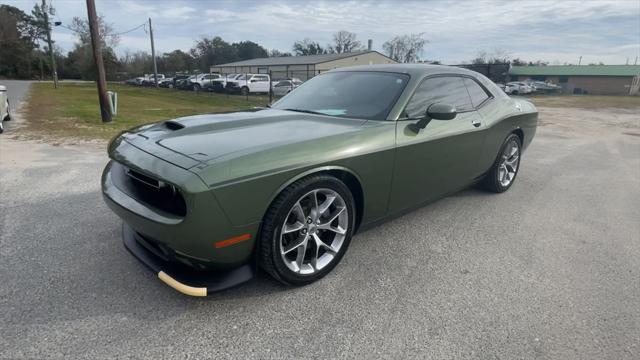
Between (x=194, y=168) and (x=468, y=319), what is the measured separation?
1824 mm

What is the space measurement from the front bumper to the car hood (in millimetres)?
650

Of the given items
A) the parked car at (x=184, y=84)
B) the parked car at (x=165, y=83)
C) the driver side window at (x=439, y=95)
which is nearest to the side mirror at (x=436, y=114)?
the driver side window at (x=439, y=95)

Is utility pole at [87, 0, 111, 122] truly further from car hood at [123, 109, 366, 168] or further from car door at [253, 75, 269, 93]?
car door at [253, 75, 269, 93]

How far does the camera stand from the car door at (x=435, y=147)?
9.66ft

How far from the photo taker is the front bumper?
2088mm

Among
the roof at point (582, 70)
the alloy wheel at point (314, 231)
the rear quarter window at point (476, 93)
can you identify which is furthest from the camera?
the roof at point (582, 70)

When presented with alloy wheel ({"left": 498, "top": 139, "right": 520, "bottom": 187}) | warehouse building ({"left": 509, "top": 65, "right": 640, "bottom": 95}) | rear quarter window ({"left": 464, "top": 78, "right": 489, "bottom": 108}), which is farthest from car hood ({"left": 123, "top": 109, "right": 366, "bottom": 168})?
warehouse building ({"left": 509, "top": 65, "right": 640, "bottom": 95})

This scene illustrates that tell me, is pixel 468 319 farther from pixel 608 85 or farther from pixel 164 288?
pixel 608 85

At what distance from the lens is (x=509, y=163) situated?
4723 mm

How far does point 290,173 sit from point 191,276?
2.73ft

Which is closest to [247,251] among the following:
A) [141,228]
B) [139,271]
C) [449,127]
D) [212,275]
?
[212,275]

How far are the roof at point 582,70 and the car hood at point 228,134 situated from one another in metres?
67.6

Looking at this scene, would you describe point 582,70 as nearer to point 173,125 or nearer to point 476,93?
point 476,93

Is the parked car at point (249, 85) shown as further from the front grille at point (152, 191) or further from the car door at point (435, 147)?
the front grille at point (152, 191)
